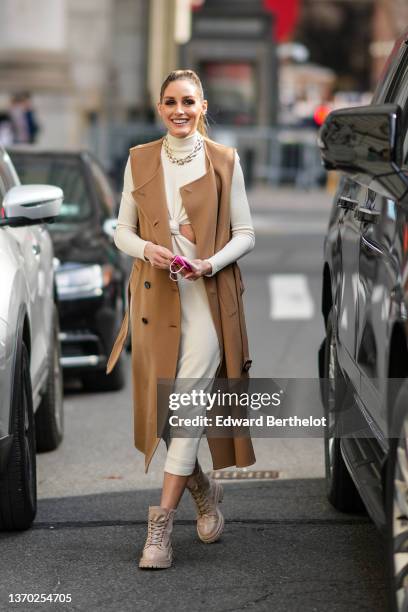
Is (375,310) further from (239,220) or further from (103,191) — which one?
(103,191)

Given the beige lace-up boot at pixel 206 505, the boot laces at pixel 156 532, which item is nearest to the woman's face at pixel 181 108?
the beige lace-up boot at pixel 206 505

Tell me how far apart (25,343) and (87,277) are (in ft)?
11.4

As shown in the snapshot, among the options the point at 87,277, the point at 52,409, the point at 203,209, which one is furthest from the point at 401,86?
the point at 87,277

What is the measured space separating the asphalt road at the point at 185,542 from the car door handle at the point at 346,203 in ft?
4.35

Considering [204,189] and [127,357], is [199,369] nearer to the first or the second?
[204,189]

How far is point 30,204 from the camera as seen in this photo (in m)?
6.89

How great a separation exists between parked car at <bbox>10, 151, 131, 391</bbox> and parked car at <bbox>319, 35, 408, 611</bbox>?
3872mm

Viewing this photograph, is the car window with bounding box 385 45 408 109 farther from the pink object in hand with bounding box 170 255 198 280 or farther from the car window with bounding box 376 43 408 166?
the pink object in hand with bounding box 170 255 198 280

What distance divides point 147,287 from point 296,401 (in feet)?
2.35

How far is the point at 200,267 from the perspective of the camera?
18.9 ft

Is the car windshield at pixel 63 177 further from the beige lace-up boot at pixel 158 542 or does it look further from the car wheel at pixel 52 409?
the beige lace-up boot at pixel 158 542

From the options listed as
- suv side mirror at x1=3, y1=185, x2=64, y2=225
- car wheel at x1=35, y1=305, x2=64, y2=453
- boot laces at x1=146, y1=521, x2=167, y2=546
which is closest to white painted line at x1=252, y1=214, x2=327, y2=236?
car wheel at x1=35, y1=305, x2=64, y2=453

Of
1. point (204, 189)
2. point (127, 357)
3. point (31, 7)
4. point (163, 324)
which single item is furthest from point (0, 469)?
point (31, 7)

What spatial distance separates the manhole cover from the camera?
7.58 meters
